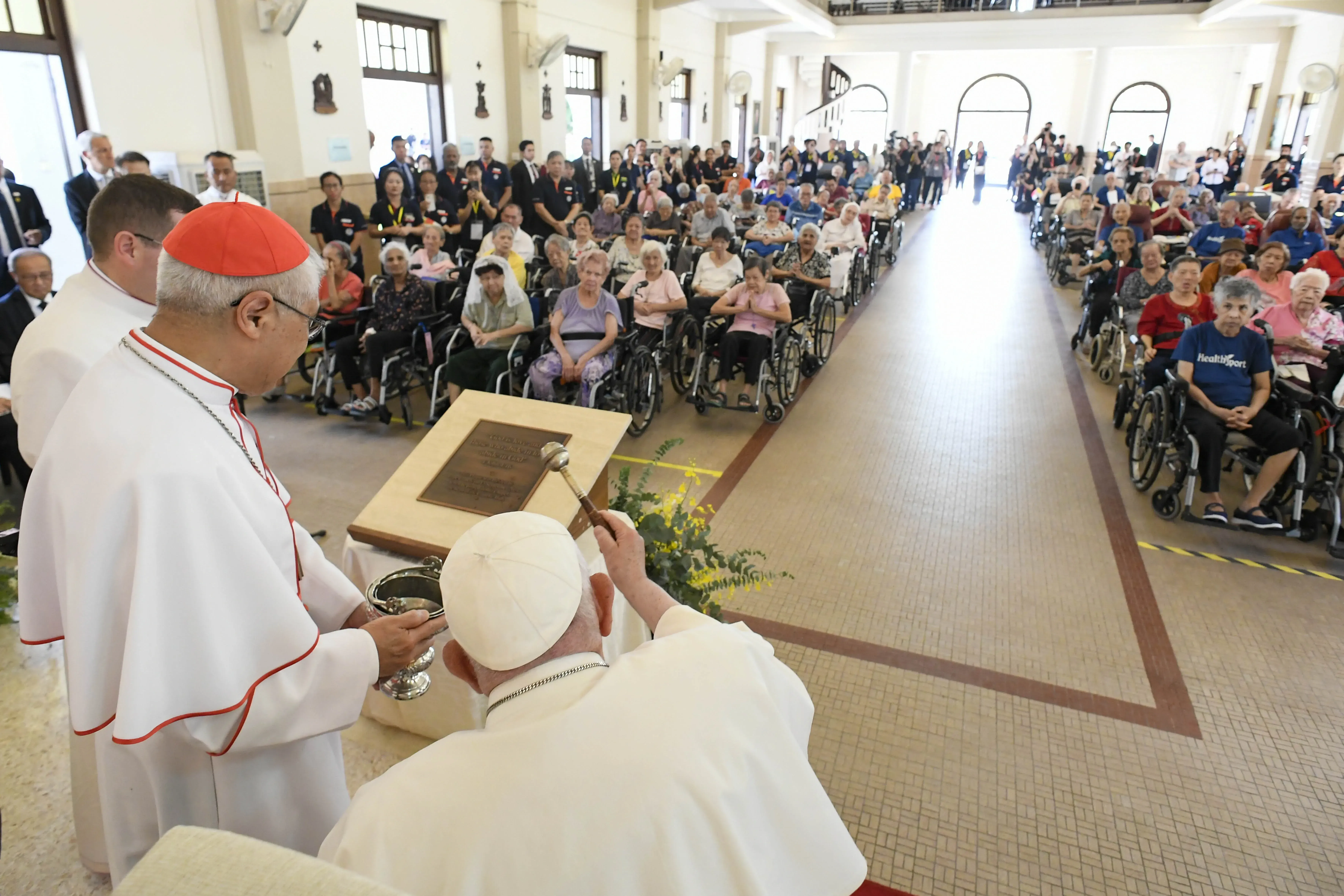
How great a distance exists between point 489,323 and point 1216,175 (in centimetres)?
1592

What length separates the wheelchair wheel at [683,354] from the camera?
5.88 meters

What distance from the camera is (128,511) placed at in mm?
1157

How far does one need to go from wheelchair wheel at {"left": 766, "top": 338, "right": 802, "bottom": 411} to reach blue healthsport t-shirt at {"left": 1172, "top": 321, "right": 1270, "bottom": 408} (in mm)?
2422

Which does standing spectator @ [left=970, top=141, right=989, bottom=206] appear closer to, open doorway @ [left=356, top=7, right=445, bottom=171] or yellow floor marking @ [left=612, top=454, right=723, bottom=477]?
open doorway @ [left=356, top=7, right=445, bottom=171]

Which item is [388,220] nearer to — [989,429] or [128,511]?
[989,429]

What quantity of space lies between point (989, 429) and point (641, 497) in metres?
3.73

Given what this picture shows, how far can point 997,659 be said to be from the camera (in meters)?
3.09

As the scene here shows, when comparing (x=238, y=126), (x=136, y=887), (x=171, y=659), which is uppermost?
(x=238, y=126)

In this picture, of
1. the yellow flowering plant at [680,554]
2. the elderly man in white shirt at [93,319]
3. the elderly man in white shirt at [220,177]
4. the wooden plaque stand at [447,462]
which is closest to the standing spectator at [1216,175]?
the elderly man in white shirt at [220,177]

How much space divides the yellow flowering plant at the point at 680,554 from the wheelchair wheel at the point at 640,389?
2.52 metres

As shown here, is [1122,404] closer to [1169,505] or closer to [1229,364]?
[1229,364]

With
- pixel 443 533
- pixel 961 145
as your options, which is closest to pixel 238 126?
pixel 443 533

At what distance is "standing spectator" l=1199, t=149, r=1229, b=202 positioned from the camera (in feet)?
50.2

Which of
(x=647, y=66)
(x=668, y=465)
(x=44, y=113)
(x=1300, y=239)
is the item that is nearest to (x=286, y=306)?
(x=668, y=465)
